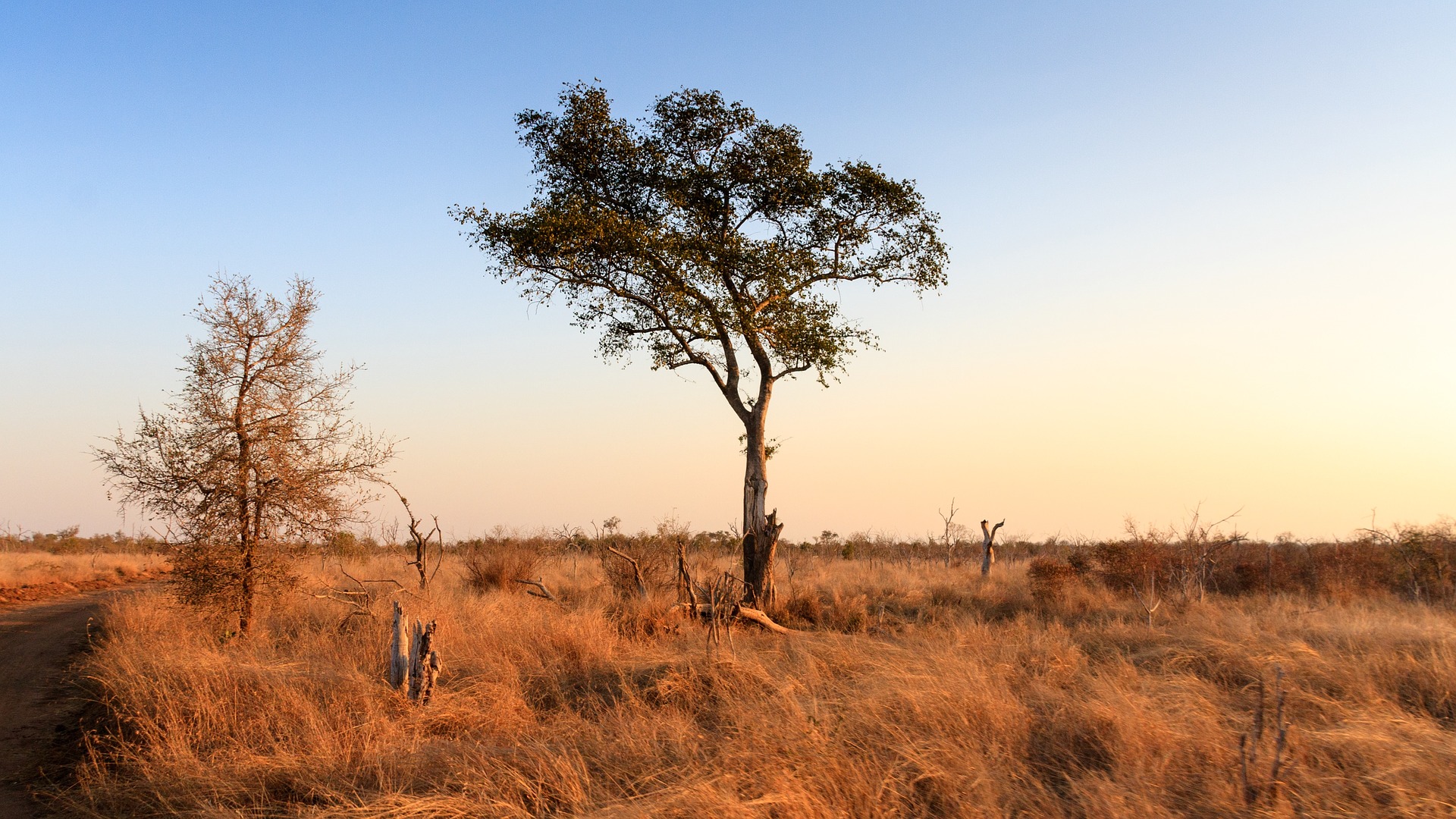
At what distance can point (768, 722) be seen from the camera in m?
6.93

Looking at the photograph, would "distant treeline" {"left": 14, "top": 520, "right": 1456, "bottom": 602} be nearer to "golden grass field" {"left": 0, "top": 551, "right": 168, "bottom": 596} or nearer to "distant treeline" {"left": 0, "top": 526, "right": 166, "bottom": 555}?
"golden grass field" {"left": 0, "top": 551, "right": 168, "bottom": 596}

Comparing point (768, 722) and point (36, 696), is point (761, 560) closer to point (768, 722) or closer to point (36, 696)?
point (768, 722)

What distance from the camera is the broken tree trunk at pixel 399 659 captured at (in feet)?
28.7

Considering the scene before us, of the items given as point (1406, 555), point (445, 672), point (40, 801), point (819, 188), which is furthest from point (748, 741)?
point (1406, 555)

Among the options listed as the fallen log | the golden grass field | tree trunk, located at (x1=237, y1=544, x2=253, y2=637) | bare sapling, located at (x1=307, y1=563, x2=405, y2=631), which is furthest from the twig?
the golden grass field

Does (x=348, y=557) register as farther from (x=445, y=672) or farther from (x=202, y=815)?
(x=202, y=815)

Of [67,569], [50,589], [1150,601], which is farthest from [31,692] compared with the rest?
[67,569]

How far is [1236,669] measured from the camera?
9.45 meters

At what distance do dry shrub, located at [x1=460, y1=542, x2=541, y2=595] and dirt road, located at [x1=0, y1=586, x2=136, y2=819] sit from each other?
743 cm

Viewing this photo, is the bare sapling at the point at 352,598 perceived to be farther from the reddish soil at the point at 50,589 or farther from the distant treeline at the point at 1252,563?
the reddish soil at the point at 50,589

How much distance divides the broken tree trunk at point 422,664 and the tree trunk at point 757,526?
7.64 metres

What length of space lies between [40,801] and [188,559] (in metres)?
6.16

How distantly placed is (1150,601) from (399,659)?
547 inches

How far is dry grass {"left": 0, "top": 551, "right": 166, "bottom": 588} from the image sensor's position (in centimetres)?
2478
